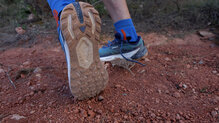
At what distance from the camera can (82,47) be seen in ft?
3.78

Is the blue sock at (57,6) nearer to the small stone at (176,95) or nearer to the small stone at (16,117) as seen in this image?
the small stone at (16,117)

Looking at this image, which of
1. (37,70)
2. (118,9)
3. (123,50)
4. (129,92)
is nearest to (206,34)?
(123,50)

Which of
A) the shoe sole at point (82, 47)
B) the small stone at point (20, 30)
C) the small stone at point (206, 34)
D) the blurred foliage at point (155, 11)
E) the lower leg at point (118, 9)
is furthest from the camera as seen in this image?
the small stone at point (20, 30)

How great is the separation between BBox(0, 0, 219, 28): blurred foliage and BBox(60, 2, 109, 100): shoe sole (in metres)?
2.05

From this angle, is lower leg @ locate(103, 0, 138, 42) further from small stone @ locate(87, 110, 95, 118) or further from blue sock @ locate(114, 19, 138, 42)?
small stone @ locate(87, 110, 95, 118)

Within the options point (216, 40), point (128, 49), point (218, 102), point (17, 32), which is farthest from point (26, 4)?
point (218, 102)

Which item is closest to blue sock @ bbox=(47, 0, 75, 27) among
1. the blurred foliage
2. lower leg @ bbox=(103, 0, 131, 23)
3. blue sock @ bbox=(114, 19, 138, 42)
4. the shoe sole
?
the shoe sole

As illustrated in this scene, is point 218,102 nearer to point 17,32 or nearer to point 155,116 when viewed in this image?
point 155,116

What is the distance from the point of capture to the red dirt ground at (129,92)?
3.75ft

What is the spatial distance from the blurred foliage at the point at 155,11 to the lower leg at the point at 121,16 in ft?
4.73

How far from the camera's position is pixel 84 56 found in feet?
3.81

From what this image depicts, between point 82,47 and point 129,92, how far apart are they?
0.57m

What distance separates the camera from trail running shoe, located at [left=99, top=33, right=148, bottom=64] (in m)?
1.82

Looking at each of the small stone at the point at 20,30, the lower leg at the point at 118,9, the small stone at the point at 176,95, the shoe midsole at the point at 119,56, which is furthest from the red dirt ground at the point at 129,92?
the small stone at the point at 20,30
